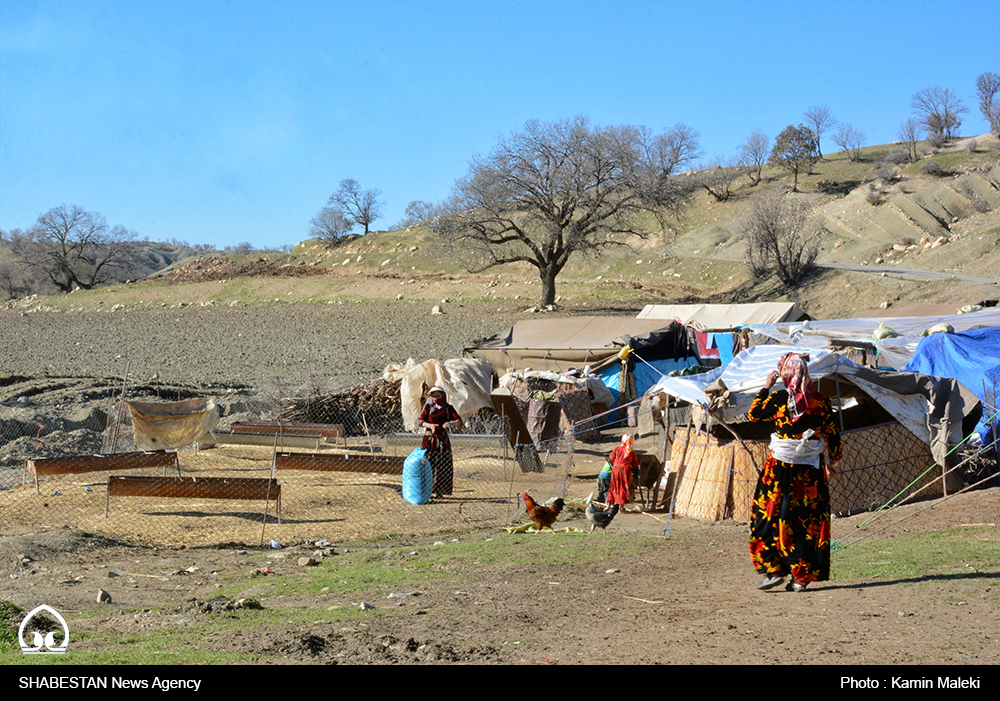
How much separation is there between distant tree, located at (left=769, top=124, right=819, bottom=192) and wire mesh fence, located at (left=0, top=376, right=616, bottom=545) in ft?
197

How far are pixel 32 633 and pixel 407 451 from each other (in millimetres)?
11840

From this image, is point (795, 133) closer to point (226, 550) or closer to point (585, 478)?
point (585, 478)

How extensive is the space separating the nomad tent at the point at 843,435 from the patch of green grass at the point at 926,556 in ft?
5.92

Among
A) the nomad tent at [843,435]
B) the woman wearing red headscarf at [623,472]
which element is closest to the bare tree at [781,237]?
the nomad tent at [843,435]

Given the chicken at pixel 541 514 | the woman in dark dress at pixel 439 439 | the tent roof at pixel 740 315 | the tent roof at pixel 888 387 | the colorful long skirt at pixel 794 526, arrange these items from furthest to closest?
the tent roof at pixel 740 315, the woman in dark dress at pixel 439 439, the tent roof at pixel 888 387, the chicken at pixel 541 514, the colorful long skirt at pixel 794 526

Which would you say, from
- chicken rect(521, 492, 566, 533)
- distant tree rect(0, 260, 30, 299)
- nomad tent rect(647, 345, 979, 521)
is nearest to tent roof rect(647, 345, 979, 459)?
nomad tent rect(647, 345, 979, 521)

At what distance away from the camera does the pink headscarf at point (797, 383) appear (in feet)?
19.5

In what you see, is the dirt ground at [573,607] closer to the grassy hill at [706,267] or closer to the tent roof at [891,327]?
the tent roof at [891,327]

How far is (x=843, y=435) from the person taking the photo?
10086 millimetres

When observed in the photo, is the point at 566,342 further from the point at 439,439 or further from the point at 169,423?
the point at 169,423

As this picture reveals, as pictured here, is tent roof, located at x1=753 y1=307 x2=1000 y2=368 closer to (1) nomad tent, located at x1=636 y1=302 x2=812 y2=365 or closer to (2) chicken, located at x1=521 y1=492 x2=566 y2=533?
(1) nomad tent, located at x1=636 y1=302 x2=812 y2=365

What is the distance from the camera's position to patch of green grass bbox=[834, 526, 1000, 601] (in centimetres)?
622

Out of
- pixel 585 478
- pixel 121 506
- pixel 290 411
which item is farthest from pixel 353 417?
pixel 121 506

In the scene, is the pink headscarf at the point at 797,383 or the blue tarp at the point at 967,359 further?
the blue tarp at the point at 967,359
